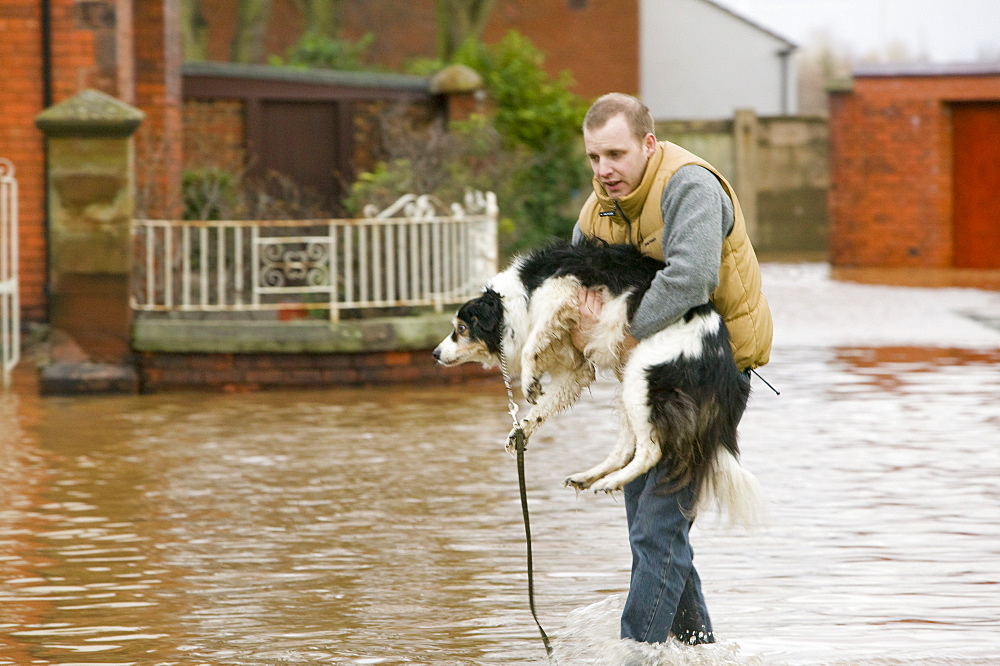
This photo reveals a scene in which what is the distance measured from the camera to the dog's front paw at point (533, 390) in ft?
14.0

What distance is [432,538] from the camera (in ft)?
21.5

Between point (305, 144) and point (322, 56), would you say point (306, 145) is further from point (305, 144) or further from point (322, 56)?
point (322, 56)

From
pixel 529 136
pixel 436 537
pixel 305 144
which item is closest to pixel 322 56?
pixel 529 136

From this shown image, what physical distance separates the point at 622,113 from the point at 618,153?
0.11 m

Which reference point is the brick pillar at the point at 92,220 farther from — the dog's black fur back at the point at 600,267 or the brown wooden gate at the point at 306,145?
the dog's black fur back at the point at 600,267

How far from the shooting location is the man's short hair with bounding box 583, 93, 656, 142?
4.17 m

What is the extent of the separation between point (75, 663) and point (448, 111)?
1475cm

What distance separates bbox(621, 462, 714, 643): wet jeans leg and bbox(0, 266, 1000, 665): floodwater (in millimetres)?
101

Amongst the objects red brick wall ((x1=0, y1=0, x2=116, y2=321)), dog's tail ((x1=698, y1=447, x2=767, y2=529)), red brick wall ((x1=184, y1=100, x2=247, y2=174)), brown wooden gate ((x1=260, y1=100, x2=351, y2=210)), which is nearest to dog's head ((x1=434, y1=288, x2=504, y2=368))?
dog's tail ((x1=698, y1=447, x2=767, y2=529))

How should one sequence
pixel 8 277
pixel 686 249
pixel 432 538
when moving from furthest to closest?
pixel 8 277
pixel 432 538
pixel 686 249

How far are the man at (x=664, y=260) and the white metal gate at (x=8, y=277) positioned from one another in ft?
26.6

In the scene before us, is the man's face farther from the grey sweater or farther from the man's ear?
the grey sweater

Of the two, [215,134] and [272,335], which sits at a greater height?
[215,134]

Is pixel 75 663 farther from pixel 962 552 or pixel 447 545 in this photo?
pixel 962 552
